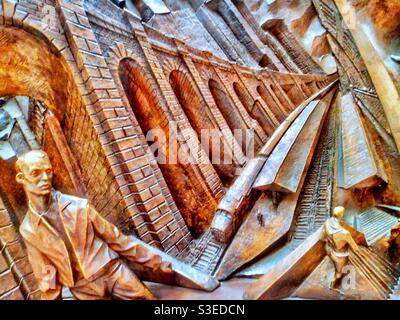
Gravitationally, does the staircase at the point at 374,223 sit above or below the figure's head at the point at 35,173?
below

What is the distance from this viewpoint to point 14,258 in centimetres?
266

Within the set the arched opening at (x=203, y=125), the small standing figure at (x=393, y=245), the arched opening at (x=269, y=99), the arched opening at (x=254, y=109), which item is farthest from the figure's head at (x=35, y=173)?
the arched opening at (x=269, y=99)

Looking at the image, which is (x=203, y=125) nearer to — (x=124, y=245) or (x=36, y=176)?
(x=124, y=245)

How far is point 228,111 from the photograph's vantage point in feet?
24.0

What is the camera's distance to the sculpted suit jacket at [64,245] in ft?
7.11

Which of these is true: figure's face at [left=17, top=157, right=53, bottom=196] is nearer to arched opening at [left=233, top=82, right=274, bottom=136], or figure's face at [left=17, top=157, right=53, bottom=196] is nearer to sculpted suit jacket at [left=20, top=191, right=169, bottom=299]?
sculpted suit jacket at [left=20, top=191, right=169, bottom=299]

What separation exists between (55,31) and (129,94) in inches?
52.9

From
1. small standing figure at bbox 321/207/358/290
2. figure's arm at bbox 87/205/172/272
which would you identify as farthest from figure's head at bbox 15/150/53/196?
small standing figure at bbox 321/207/358/290

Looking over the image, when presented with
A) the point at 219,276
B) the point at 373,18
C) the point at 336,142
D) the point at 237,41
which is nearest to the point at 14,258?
the point at 219,276

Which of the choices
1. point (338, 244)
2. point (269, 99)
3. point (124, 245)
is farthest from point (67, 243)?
point (269, 99)

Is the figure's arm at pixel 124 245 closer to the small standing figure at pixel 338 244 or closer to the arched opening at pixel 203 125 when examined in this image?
the small standing figure at pixel 338 244

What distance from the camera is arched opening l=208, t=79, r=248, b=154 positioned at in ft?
23.1

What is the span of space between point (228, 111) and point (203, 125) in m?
1.55

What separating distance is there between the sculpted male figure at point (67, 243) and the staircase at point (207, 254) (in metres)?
1.02
